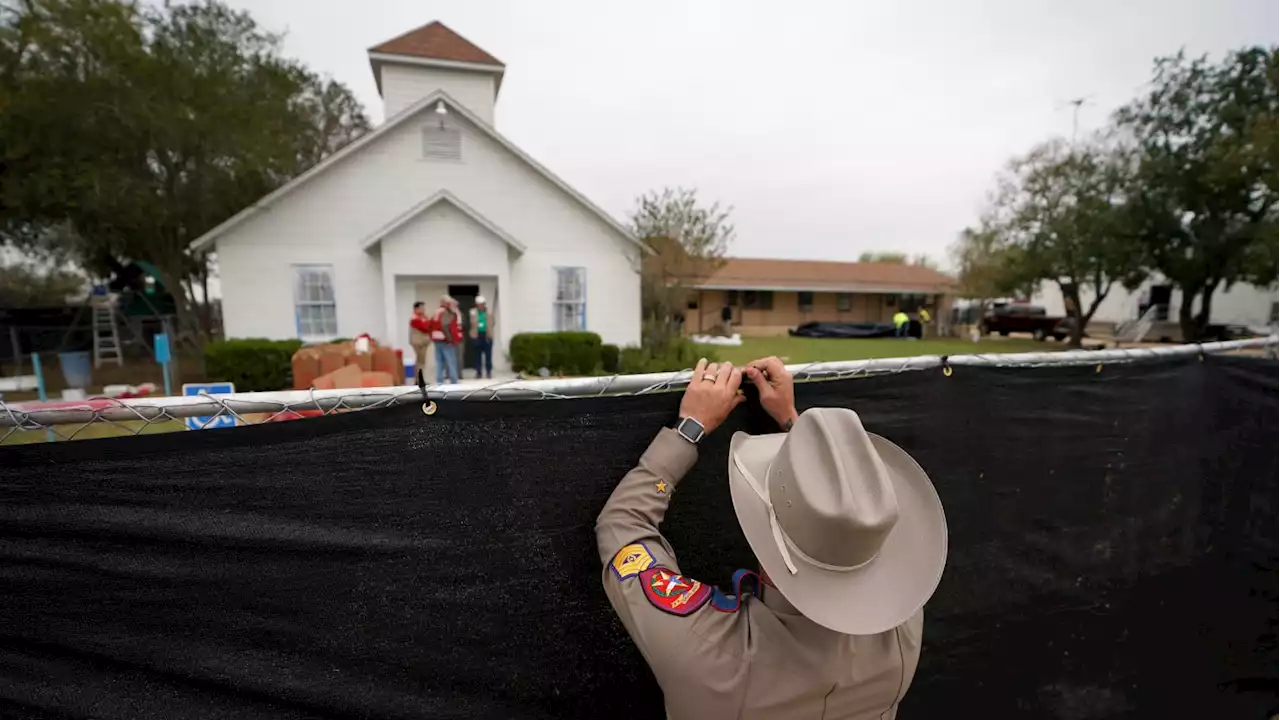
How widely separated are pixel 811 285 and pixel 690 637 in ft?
111

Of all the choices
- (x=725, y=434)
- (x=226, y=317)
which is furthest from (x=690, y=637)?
(x=226, y=317)

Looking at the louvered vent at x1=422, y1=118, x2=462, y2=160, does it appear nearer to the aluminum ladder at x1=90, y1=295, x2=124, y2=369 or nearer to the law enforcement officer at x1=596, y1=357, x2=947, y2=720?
the aluminum ladder at x1=90, y1=295, x2=124, y2=369

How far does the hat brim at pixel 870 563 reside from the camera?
1.05 m

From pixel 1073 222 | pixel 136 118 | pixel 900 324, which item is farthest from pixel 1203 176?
pixel 136 118

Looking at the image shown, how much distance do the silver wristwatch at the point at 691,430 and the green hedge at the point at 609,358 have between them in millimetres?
12716

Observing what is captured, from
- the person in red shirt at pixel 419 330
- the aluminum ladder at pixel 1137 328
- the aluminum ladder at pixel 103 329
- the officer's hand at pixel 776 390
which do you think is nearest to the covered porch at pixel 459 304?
the person in red shirt at pixel 419 330

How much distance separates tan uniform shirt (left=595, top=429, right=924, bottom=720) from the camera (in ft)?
3.52

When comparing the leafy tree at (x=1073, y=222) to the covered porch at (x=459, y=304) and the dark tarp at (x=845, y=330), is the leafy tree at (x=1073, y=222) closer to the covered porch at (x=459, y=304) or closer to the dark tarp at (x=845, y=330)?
the dark tarp at (x=845, y=330)

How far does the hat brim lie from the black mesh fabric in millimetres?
373

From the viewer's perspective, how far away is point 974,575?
2.02 meters

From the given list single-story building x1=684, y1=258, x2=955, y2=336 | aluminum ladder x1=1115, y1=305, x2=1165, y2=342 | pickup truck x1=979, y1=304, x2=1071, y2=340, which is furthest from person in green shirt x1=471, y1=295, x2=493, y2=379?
Answer: aluminum ladder x1=1115, y1=305, x2=1165, y2=342

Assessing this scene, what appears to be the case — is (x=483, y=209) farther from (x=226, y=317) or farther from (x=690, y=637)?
(x=690, y=637)

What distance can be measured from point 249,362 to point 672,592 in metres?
13.4

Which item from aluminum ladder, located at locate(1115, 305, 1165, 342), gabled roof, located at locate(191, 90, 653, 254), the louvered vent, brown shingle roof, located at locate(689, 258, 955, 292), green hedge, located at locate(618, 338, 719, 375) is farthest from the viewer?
brown shingle roof, located at locate(689, 258, 955, 292)
